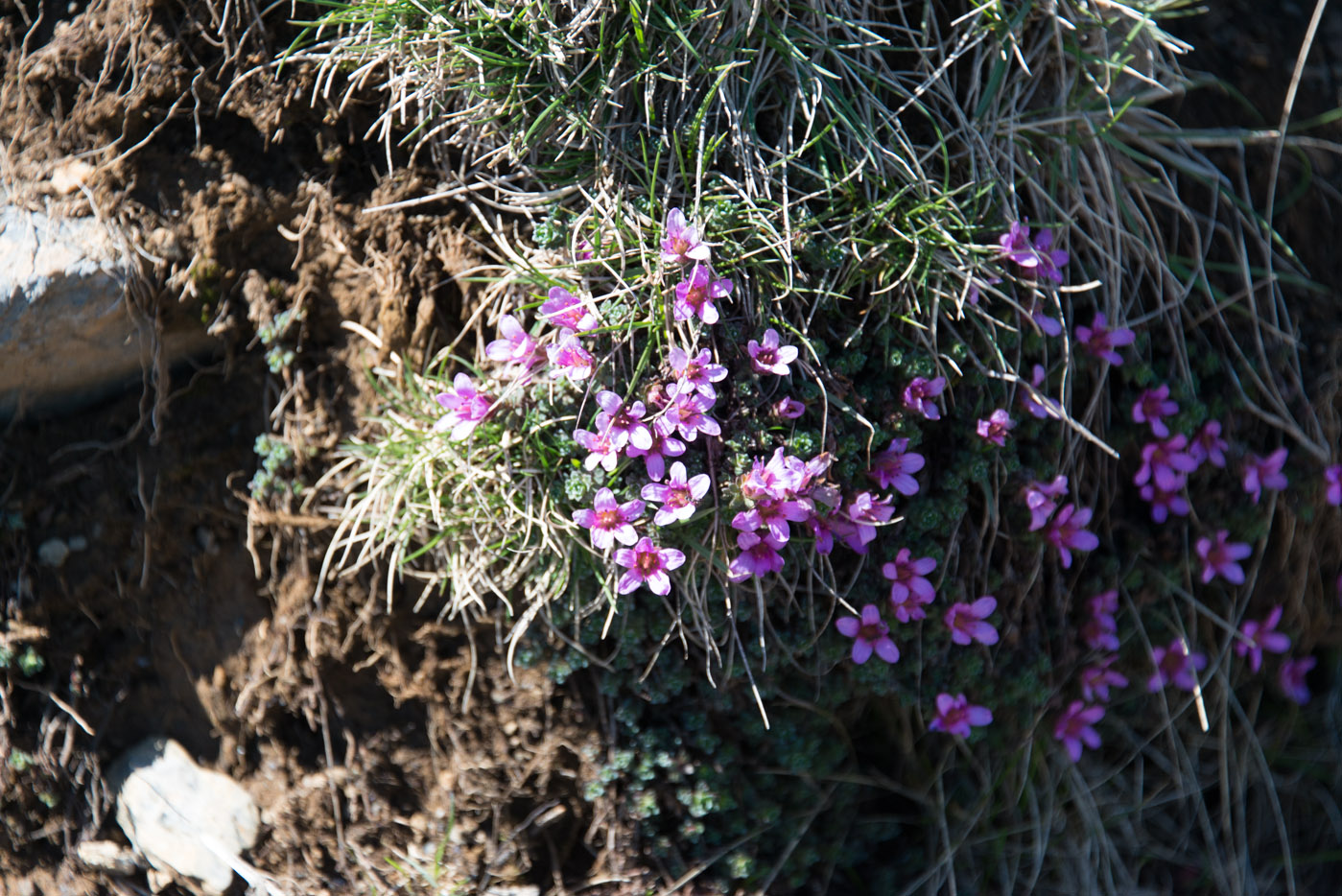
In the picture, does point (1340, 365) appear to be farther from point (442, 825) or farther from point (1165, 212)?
point (442, 825)

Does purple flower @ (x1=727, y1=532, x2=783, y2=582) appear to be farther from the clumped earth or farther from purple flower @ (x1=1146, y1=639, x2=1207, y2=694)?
purple flower @ (x1=1146, y1=639, x2=1207, y2=694)

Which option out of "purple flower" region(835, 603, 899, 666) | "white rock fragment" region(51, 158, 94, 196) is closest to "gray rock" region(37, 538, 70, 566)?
"white rock fragment" region(51, 158, 94, 196)

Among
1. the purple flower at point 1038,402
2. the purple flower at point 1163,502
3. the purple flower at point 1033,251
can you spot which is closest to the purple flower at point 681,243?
the purple flower at point 1033,251

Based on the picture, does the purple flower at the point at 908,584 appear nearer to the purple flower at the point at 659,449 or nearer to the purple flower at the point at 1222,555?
the purple flower at the point at 659,449

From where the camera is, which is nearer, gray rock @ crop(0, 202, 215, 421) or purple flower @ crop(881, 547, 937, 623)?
purple flower @ crop(881, 547, 937, 623)

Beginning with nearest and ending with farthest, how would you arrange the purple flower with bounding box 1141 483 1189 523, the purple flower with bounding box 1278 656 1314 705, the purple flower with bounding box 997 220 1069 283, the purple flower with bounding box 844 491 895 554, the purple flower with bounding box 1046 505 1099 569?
the purple flower with bounding box 844 491 895 554, the purple flower with bounding box 997 220 1069 283, the purple flower with bounding box 1046 505 1099 569, the purple flower with bounding box 1141 483 1189 523, the purple flower with bounding box 1278 656 1314 705

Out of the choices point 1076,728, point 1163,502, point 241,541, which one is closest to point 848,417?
point 1163,502

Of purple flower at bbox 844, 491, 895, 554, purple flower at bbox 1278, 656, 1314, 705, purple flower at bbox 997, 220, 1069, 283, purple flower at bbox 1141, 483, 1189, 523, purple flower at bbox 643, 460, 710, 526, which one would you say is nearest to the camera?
purple flower at bbox 643, 460, 710, 526
